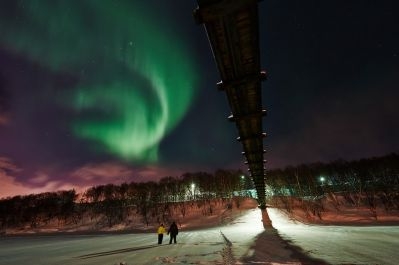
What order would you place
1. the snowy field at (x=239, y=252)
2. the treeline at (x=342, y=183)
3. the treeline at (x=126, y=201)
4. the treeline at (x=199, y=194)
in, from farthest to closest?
the treeline at (x=126, y=201) < the treeline at (x=199, y=194) < the treeline at (x=342, y=183) < the snowy field at (x=239, y=252)

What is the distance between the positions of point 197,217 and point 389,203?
178 ft

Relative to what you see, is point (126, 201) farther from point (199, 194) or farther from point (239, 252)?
point (239, 252)

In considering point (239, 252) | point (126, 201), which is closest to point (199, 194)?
point (126, 201)

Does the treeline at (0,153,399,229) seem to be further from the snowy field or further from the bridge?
the bridge

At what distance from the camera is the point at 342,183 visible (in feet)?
Answer: 309

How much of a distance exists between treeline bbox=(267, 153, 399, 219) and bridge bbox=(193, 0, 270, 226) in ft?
216

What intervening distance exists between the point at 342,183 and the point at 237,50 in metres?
106

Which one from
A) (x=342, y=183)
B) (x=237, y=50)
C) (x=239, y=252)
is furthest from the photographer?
(x=342, y=183)

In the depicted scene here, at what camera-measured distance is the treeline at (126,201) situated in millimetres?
98250

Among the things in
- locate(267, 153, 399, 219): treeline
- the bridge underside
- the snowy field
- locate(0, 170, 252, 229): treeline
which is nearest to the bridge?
the bridge underside

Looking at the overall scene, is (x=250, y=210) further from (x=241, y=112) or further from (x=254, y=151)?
(x=241, y=112)

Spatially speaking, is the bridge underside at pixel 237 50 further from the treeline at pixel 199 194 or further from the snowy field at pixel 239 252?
the treeline at pixel 199 194

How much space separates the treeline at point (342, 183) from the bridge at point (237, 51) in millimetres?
65971

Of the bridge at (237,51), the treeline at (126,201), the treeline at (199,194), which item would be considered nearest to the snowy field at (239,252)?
the bridge at (237,51)
